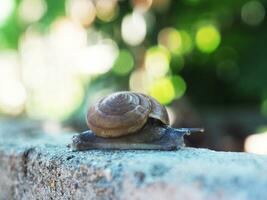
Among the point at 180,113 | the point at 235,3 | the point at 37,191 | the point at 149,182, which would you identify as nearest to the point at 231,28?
the point at 235,3

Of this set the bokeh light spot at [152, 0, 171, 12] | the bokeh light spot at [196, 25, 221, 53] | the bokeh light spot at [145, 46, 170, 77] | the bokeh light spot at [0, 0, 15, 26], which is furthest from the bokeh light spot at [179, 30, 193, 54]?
the bokeh light spot at [0, 0, 15, 26]

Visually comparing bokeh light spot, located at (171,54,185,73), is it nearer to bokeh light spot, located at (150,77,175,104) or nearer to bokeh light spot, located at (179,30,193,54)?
bokeh light spot, located at (179,30,193,54)

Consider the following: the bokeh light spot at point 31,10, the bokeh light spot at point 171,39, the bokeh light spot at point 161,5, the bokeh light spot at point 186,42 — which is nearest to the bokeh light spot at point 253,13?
the bokeh light spot at point 186,42

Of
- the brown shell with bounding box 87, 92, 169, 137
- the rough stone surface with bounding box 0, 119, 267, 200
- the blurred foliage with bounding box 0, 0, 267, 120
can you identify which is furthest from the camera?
the blurred foliage with bounding box 0, 0, 267, 120

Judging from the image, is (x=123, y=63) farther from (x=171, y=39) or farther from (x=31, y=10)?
(x=31, y=10)

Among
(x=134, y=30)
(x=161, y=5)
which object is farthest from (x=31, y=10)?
(x=161, y=5)

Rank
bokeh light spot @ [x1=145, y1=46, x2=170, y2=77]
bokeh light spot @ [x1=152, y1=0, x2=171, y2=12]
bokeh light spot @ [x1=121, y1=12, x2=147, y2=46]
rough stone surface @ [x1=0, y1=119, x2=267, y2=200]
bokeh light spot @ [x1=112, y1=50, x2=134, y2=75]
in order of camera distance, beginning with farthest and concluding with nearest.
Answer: bokeh light spot @ [x1=145, y1=46, x2=170, y2=77]
bokeh light spot @ [x1=112, y1=50, x2=134, y2=75]
bokeh light spot @ [x1=121, y1=12, x2=147, y2=46]
bokeh light spot @ [x1=152, y1=0, x2=171, y2=12]
rough stone surface @ [x1=0, y1=119, x2=267, y2=200]
